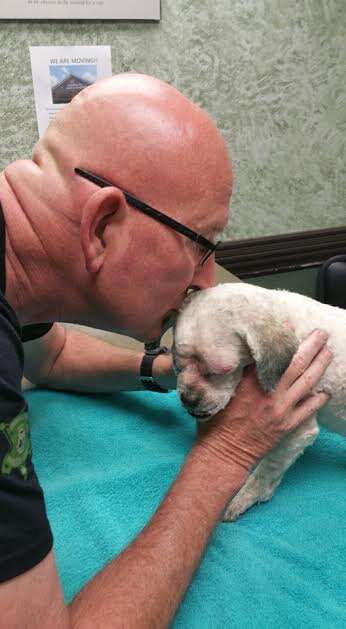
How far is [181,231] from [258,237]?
6.14 feet

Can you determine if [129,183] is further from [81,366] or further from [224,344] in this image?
[81,366]

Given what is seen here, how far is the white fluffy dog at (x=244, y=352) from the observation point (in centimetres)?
108

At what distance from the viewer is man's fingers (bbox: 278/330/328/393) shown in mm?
1122

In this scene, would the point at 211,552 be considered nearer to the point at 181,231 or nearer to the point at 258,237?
the point at 181,231

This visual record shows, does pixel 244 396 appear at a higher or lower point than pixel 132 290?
lower

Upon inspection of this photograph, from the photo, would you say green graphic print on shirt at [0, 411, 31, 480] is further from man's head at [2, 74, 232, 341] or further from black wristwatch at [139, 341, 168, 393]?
black wristwatch at [139, 341, 168, 393]

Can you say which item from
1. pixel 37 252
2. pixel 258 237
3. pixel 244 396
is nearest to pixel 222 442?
pixel 244 396

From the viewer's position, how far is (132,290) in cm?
96

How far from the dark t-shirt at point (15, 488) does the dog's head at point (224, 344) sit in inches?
17.2

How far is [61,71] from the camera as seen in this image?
2.15m

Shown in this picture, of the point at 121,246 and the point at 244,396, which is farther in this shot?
the point at 244,396

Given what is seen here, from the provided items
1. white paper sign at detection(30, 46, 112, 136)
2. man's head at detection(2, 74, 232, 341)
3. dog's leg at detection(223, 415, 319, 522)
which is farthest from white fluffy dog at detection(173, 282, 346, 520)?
white paper sign at detection(30, 46, 112, 136)

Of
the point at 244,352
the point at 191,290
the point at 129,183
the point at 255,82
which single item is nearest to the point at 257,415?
the point at 244,352

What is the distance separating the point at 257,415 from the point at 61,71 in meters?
1.61
